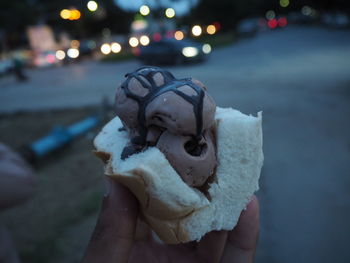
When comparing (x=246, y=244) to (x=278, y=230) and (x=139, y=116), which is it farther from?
(x=278, y=230)

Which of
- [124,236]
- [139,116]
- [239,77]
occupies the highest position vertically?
[139,116]

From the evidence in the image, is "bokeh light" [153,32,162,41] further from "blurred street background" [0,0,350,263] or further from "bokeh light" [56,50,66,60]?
"bokeh light" [56,50,66,60]

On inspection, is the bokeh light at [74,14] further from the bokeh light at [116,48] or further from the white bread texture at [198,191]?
the white bread texture at [198,191]

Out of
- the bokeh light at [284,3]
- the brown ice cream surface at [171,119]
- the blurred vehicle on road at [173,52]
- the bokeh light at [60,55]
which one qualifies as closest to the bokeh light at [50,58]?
the bokeh light at [60,55]

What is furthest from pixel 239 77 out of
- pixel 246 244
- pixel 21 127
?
pixel 246 244

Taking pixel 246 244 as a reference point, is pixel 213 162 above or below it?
above

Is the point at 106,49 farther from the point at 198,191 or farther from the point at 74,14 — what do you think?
the point at 198,191
